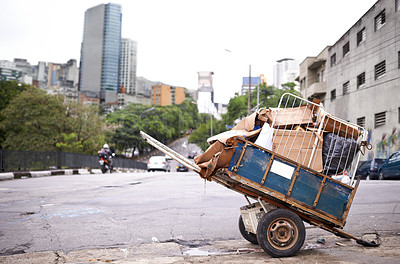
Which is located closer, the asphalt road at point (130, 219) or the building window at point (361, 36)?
the asphalt road at point (130, 219)

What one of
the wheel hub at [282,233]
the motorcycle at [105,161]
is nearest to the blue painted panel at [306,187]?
the wheel hub at [282,233]

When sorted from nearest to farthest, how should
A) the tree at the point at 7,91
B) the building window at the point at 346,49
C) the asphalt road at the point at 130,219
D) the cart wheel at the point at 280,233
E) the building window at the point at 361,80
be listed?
the cart wheel at the point at 280,233
the asphalt road at the point at 130,219
the building window at the point at 361,80
the building window at the point at 346,49
the tree at the point at 7,91

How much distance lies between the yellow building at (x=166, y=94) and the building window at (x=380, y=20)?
155094 millimetres

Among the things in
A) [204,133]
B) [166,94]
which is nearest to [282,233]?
[204,133]

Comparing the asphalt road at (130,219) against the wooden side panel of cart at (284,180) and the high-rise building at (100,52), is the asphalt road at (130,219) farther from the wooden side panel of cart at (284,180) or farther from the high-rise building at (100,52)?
the high-rise building at (100,52)

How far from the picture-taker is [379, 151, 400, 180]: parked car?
A: 730 inches

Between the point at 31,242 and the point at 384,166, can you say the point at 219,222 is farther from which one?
the point at 384,166

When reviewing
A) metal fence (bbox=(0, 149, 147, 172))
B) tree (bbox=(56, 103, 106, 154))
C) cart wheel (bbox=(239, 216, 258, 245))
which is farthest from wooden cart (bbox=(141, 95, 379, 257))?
tree (bbox=(56, 103, 106, 154))

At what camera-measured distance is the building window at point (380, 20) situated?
84.5 ft

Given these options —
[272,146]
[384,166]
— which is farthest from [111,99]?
[272,146]

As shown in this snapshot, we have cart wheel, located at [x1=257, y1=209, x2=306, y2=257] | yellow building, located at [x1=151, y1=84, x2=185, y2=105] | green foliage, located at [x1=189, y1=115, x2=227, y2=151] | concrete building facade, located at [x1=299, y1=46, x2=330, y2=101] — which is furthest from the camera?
yellow building, located at [x1=151, y1=84, x2=185, y2=105]

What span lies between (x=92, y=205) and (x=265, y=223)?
5.65 meters

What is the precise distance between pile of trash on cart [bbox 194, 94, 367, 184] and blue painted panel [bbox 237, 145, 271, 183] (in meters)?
0.21

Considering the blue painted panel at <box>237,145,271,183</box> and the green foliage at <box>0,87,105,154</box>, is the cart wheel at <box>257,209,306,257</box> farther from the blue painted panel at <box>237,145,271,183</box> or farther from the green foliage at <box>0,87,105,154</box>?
the green foliage at <box>0,87,105,154</box>
